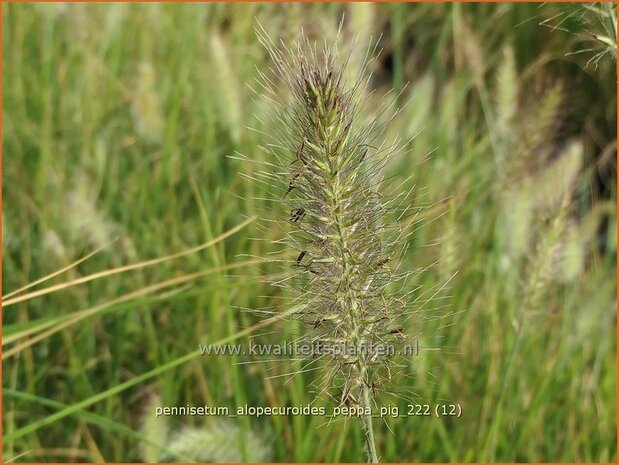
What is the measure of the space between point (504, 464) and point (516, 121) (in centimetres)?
99

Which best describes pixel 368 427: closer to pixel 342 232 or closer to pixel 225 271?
pixel 342 232

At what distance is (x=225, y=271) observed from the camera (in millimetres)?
1488

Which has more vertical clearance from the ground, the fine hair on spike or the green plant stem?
the fine hair on spike

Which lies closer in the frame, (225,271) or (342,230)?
(342,230)

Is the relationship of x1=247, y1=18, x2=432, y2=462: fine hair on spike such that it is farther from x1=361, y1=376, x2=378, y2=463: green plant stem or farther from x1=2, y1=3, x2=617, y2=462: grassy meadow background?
x1=2, y1=3, x2=617, y2=462: grassy meadow background

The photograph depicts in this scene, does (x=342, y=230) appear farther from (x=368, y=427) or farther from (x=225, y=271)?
(x=225, y=271)

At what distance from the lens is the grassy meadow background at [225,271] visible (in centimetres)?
132

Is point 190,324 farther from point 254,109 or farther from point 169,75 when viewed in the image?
point 169,75

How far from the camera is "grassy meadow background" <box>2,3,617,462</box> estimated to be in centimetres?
132

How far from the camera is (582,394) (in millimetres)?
1667

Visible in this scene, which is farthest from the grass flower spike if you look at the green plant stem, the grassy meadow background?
the grassy meadow background

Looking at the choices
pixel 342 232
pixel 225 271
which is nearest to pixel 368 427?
pixel 342 232

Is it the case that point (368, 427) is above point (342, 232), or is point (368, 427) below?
below

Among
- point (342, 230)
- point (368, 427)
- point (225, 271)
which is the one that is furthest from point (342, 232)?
point (225, 271)
